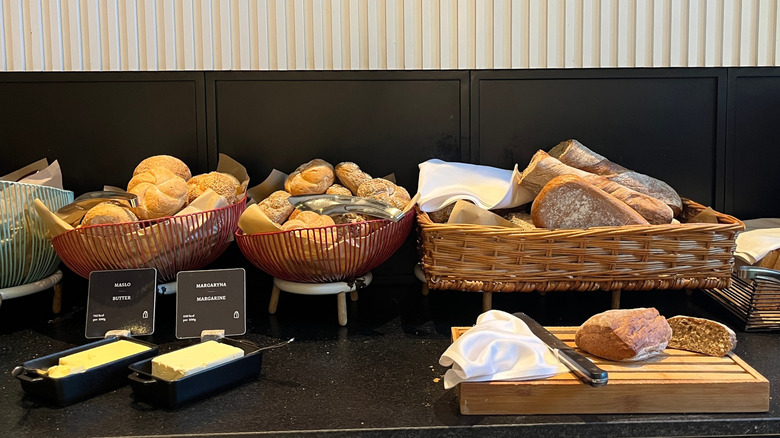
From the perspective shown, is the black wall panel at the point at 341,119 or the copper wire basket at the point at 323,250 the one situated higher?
the black wall panel at the point at 341,119

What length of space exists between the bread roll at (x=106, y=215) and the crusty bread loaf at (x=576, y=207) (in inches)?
32.6

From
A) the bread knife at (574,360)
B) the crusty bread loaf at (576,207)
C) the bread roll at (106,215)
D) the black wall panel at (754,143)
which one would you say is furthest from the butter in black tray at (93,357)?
the black wall panel at (754,143)

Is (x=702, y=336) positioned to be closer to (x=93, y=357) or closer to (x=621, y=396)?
(x=621, y=396)

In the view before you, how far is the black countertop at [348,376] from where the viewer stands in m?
0.94

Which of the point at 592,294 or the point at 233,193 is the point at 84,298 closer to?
the point at 233,193

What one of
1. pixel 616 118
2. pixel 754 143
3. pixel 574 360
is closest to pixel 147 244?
pixel 574 360

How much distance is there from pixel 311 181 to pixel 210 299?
388mm

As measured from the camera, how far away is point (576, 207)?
130 cm

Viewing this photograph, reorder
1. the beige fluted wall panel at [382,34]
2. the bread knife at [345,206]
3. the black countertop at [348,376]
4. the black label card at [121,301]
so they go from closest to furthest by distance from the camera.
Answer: the black countertop at [348,376] < the black label card at [121,301] < the bread knife at [345,206] < the beige fluted wall panel at [382,34]

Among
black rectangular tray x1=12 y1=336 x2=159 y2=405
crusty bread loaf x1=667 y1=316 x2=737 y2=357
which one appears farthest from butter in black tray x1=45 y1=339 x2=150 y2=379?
crusty bread loaf x1=667 y1=316 x2=737 y2=357

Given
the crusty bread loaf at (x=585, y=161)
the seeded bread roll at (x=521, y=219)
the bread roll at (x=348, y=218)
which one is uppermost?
the crusty bread loaf at (x=585, y=161)

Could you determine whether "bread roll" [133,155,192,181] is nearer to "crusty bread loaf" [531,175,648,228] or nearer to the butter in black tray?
the butter in black tray

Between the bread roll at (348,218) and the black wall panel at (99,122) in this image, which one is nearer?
the bread roll at (348,218)

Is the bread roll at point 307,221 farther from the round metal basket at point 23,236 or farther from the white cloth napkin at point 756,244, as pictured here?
the white cloth napkin at point 756,244
